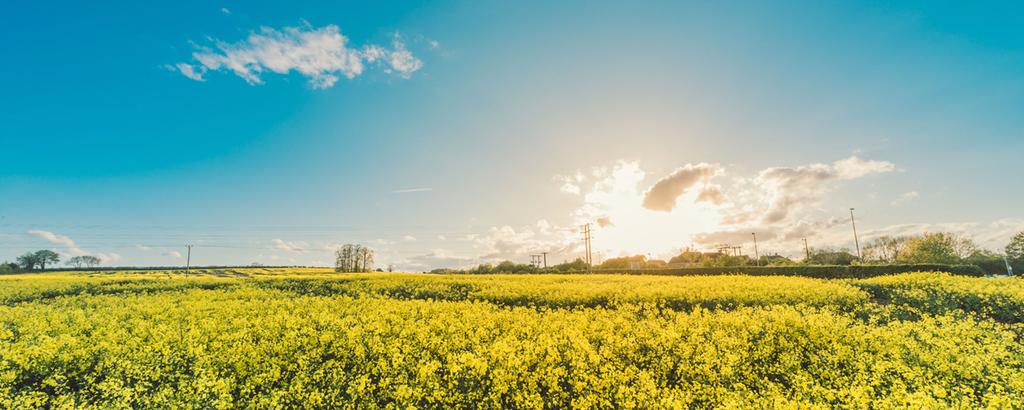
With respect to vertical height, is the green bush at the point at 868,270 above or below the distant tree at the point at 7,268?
below

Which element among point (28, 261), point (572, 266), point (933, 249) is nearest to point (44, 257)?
point (28, 261)

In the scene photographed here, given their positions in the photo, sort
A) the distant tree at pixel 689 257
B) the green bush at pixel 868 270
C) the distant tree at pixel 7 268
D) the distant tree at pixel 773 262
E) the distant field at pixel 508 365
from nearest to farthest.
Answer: the distant field at pixel 508 365
the green bush at pixel 868 270
the distant tree at pixel 773 262
the distant tree at pixel 7 268
the distant tree at pixel 689 257

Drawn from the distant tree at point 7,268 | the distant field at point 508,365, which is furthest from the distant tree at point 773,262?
the distant tree at point 7,268

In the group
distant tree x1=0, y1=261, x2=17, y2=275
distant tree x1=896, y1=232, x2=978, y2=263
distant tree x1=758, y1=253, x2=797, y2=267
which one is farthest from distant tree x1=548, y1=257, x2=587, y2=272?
distant tree x1=0, y1=261, x2=17, y2=275

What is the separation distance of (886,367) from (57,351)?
12047 mm

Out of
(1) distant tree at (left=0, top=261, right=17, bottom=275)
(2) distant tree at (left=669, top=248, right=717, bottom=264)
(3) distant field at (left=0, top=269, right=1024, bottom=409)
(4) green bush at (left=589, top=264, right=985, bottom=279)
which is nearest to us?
(3) distant field at (left=0, top=269, right=1024, bottom=409)

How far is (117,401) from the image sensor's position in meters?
4.52

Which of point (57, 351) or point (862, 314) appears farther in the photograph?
point (862, 314)

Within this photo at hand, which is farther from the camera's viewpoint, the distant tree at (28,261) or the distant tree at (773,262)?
the distant tree at (28,261)

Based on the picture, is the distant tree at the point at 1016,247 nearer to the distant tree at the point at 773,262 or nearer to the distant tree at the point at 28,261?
the distant tree at the point at 773,262

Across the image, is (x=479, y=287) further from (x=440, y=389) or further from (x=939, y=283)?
(x=939, y=283)

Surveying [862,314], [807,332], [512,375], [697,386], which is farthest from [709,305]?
[512,375]

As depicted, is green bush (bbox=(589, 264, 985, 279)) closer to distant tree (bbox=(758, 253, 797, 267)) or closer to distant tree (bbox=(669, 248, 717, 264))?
distant tree (bbox=(758, 253, 797, 267))

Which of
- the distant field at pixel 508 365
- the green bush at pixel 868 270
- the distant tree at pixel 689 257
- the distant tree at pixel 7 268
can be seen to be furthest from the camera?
the distant tree at pixel 689 257
